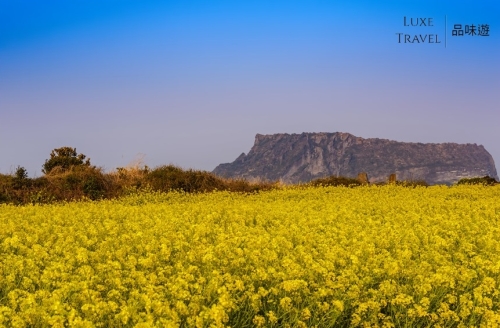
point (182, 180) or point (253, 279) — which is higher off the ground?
point (182, 180)

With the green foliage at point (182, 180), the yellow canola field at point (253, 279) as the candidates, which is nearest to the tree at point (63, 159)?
the green foliage at point (182, 180)

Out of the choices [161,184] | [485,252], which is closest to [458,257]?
[485,252]

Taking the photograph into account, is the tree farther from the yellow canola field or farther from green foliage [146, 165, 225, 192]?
the yellow canola field

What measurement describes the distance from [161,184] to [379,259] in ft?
70.4

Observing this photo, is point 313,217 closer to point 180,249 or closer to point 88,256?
point 180,249

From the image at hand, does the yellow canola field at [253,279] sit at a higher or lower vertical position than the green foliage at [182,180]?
lower

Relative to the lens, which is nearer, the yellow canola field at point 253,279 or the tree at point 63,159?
the yellow canola field at point 253,279

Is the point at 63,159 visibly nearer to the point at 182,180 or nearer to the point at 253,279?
the point at 182,180

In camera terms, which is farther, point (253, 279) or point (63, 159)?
point (63, 159)

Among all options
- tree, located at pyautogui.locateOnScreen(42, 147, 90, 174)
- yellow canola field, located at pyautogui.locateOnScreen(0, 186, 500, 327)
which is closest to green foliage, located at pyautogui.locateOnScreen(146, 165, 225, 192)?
tree, located at pyautogui.locateOnScreen(42, 147, 90, 174)

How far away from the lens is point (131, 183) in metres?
29.4

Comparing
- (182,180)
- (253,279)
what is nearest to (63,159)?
(182,180)

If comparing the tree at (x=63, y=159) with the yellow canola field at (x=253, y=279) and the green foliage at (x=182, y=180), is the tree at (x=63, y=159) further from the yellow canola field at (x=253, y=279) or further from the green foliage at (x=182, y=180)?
the yellow canola field at (x=253, y=279)

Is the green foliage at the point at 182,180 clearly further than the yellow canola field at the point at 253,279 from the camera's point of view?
Yes
